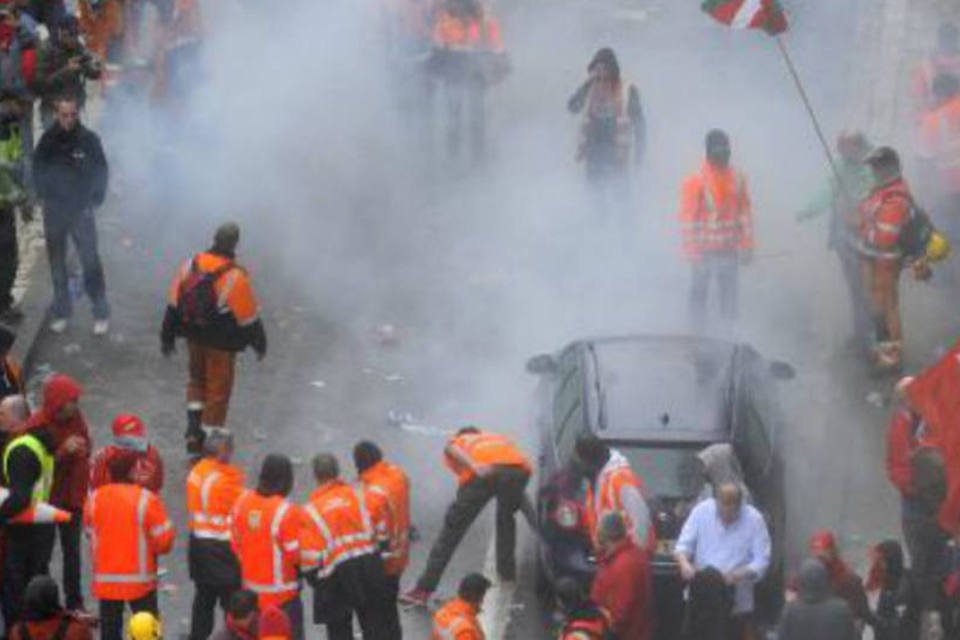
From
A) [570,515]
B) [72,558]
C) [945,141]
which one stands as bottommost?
→ [72,558]

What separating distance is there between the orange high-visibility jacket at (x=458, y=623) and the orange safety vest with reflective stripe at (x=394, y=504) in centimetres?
108

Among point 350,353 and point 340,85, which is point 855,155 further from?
point 340,85

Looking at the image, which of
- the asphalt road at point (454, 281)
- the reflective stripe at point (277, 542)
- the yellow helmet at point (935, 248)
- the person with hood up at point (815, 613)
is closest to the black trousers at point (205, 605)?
the reflective stripe at point (277, 542)

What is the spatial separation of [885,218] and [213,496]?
6.75 metres

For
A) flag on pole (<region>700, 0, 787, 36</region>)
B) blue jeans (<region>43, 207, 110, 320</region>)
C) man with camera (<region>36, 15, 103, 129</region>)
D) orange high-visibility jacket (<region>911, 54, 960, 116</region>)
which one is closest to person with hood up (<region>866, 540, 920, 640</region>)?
flag on pole (<region>700, 0, 787, 36</region>)

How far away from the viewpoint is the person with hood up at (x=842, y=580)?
1559 centimetres

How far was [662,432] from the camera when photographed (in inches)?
656

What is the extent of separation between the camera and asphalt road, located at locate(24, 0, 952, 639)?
1967cm

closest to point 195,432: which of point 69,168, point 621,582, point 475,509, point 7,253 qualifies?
point 7,253

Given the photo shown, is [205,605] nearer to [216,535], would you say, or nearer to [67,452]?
[216,535]

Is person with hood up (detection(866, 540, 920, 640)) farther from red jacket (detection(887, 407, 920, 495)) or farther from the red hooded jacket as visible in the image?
the red hooded jacket

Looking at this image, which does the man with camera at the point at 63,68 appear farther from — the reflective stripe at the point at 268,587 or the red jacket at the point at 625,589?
the red jacket at the point at 625,589

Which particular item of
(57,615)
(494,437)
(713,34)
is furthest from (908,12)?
(57,615)

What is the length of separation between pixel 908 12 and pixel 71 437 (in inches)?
628
